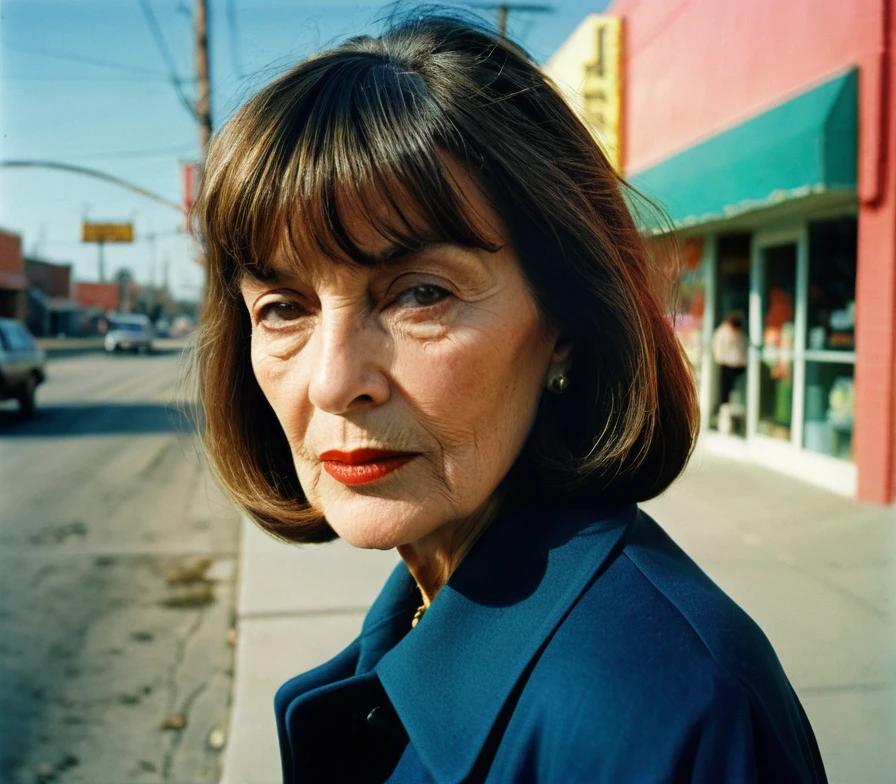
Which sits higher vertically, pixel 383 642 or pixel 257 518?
pixel 257 518

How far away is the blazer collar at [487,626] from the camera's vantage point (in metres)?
0.91

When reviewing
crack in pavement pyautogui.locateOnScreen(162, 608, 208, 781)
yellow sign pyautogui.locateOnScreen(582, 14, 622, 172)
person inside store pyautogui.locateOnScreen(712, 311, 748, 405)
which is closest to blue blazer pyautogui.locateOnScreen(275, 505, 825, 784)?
crack in pavement pyautogui.locateOnScreen(162, 608, 208, 781)

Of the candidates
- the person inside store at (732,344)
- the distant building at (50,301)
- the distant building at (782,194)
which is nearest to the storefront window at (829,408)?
the distant building at (782,194)

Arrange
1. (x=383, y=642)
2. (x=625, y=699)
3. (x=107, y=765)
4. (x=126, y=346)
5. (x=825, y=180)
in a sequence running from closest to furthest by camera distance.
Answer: (x=625, y=699), (x=383, y=642), (x=107, y=765), (x=825, y=180), (x=126, y=346)

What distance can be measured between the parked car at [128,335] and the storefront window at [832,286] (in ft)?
129

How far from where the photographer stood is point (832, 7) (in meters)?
6.61

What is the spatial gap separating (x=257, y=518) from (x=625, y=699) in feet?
3.02

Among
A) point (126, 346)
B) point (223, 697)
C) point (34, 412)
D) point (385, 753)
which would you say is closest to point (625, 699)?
point (385, 753)

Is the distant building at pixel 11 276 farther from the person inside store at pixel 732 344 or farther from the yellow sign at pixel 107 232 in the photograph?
the person inside store at pixel 732 344

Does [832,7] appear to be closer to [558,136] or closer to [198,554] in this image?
[198,554]

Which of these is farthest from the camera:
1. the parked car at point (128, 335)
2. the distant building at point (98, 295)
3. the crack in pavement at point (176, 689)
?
the distant building at point (98, 295)

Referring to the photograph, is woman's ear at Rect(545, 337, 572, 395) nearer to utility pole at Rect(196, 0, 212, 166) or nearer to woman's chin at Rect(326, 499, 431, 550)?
woman's chin at Rect(326, 499, 431, 550)

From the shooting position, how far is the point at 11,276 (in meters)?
39.9

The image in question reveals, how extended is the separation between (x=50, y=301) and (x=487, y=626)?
61324 mm
